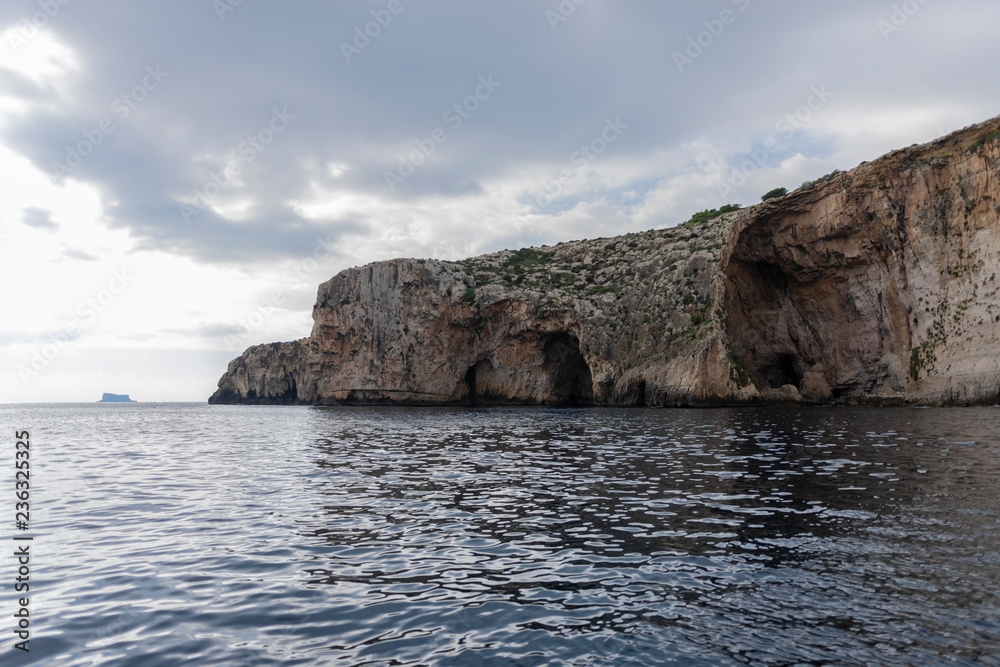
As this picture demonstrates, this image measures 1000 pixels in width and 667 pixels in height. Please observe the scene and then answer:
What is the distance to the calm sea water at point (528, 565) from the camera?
5.33 meters

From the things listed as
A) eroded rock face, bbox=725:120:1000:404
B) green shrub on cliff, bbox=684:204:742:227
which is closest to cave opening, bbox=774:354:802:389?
eroded rock face, bbox=725:120:1000:404

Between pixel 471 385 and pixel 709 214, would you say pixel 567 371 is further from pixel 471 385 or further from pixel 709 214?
pixel 709 214

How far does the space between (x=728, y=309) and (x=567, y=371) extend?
71.1ft

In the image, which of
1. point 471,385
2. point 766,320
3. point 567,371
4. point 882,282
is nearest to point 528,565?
point 882,282

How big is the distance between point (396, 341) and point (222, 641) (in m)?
71.4

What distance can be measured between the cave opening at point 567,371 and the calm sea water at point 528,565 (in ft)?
174

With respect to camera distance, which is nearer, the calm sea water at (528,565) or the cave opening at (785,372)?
the calm sea water at (528,565)

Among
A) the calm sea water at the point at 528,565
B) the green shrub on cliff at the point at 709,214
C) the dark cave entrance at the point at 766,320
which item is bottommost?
the calm sea water at the point at 528,565

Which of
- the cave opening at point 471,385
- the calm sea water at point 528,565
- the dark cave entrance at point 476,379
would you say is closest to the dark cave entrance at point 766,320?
the dark cave entrance at point 476,379

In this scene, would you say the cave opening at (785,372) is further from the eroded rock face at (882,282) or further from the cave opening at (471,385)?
the cave opening at (471,385)

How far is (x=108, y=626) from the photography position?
20.0 ft

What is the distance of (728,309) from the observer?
5766 cm

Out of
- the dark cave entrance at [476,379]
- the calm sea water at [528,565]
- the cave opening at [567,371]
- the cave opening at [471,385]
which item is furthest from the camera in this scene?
the cave opening at [471,385]

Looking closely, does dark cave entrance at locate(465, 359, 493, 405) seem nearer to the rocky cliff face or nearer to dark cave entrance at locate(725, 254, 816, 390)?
the rocky cliff face
